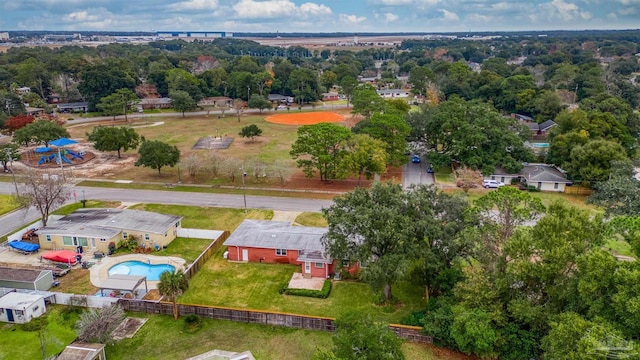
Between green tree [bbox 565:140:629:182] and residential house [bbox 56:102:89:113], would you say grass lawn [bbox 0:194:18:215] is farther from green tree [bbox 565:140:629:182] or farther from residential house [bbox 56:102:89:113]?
green tree [bbox 565:140:629:182]

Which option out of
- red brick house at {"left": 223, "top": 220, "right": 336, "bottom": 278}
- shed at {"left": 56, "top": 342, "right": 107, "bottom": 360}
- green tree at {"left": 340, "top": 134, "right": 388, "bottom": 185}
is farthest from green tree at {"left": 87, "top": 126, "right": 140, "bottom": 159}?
shed at {"left": 56, "top": 342, "right": 107, "bottom": 360}

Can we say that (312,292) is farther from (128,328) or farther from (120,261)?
(120,261)

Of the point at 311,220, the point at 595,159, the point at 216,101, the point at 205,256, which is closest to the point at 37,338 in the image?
the point at 205,256

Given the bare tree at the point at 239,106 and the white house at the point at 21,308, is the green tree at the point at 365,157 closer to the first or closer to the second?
the white house at the point at 21,308

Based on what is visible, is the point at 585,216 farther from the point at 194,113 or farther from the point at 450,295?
the point at 194,113

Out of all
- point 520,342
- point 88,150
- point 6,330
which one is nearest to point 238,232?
point 6,330

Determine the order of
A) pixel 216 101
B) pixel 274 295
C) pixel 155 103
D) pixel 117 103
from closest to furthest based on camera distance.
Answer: pixel 274 295 → pixel 117 103 → pixel 155 103 → pixel 216 101

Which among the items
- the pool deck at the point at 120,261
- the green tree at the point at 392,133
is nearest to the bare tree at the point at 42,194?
the pool deck at the point at 120,261
